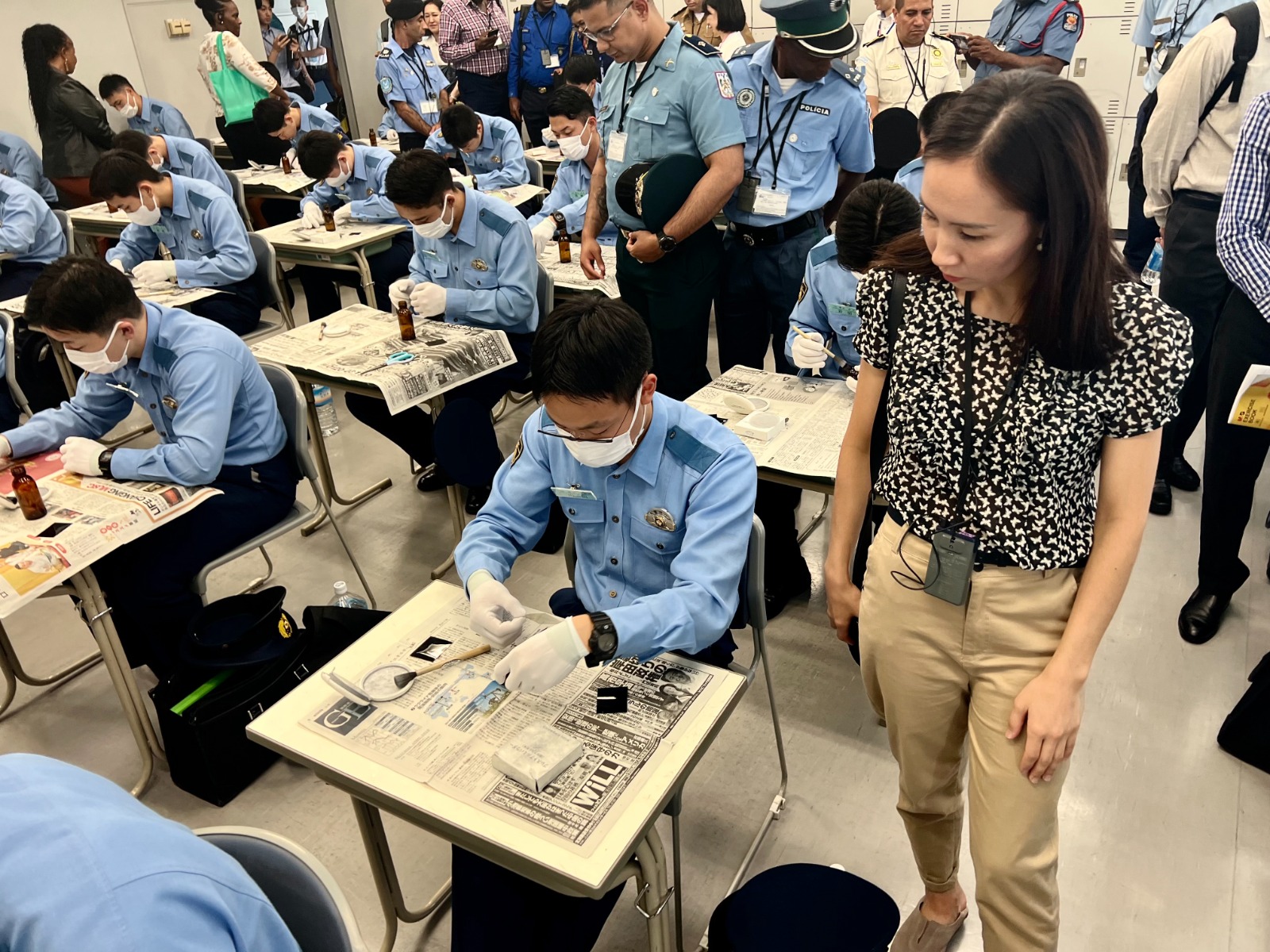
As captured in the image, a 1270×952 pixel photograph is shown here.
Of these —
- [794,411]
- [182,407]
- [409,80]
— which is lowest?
[794,411]

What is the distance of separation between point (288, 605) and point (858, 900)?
2.14m

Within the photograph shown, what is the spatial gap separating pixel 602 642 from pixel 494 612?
236 millimetres

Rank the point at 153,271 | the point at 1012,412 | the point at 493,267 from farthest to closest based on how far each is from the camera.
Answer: the point at 153,271 < the point at 493,267 < the point at 1012,412

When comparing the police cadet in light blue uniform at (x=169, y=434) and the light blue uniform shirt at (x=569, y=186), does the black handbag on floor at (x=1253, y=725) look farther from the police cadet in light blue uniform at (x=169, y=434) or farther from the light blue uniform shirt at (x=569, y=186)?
the light blue uniform shirt at (x=569, y=186)

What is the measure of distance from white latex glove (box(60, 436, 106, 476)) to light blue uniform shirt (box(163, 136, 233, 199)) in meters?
3.09

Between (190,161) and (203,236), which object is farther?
(190,161)

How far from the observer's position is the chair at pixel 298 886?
3.15ft

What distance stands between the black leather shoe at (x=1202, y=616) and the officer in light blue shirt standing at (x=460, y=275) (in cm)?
209

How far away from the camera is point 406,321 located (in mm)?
2945

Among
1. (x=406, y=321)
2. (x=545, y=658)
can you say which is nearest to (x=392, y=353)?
(x=406, y=321)

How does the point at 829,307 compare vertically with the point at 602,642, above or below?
above

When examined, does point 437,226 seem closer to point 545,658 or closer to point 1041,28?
point 545,658

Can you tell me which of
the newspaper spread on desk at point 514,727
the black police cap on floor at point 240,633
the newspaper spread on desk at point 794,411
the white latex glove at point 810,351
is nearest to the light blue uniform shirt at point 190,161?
the black police cap on floor at point 240,633

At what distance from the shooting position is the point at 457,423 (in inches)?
108
